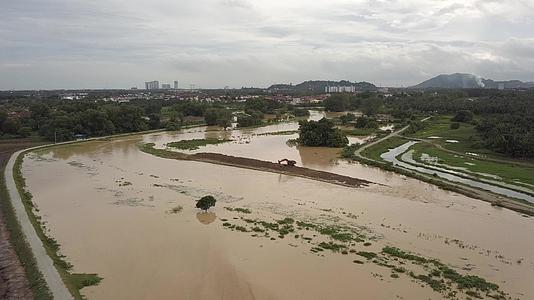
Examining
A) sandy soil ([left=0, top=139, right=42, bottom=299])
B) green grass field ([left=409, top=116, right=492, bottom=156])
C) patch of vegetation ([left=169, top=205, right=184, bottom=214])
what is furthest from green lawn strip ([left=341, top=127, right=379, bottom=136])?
sandy soil ([left=0, top=139, right=42, bottom=299])

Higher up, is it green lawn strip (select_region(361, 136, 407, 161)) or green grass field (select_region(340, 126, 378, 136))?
green grass field (select_region(340, 126, 378, 136))

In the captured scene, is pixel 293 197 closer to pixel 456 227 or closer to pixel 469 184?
pixel 456 227

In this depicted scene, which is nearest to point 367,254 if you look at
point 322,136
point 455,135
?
point 322,136

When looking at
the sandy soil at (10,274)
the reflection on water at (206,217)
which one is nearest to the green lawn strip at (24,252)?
the sandy soil at (10,274)

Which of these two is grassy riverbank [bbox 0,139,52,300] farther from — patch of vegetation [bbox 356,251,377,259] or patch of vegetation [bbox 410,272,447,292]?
patch of vegetation [bbox 410,272,447,292]

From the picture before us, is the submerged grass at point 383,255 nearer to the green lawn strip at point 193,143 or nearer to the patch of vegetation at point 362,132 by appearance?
the green lawn strip at point 193,143

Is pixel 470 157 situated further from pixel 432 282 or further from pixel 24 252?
pixel 24 252

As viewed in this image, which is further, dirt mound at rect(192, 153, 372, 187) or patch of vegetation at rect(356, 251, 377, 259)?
dirt mound at rect(192, 153, 372, 187)
